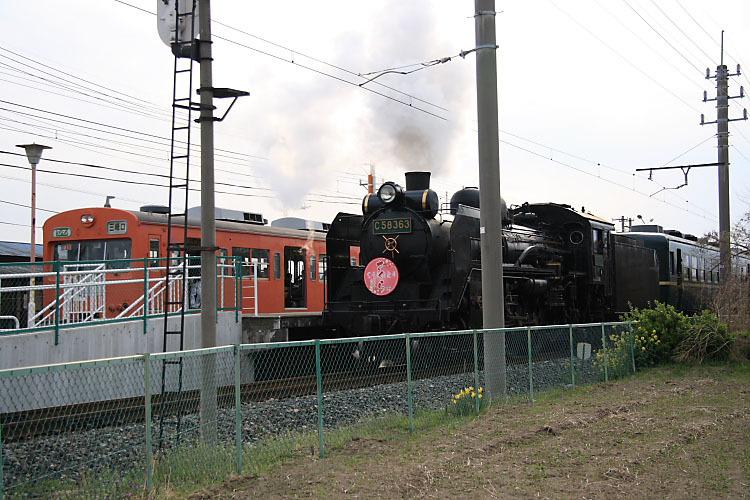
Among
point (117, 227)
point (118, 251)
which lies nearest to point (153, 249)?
point (118, 251)

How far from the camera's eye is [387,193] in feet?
47.5

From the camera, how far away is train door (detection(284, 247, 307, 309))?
61.4ft

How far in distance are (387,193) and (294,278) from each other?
540 cm

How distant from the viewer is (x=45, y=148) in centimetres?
1747

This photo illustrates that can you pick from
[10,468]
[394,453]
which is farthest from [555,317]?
[10,468]

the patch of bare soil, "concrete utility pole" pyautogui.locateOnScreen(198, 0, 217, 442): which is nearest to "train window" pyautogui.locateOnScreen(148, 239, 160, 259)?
"concrete utility pole" pyautogui.locateOnScreen(198, 0, 217, 442)

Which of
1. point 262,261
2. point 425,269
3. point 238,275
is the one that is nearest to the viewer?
point 238,275

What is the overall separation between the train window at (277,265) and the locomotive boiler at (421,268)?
3202 mm

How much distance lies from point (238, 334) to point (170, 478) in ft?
27.6

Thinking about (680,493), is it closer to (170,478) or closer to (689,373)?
(170,478)

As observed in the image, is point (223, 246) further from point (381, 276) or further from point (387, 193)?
point (387, 193)

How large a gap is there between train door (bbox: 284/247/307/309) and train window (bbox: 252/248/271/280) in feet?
2.26

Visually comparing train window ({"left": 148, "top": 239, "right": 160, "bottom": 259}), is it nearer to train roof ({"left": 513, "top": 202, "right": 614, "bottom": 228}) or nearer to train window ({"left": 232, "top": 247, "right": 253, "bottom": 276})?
train window ({"left": 232, "top": 247, "right": 253, "bottom": 276})

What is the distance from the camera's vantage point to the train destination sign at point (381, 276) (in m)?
14.3
